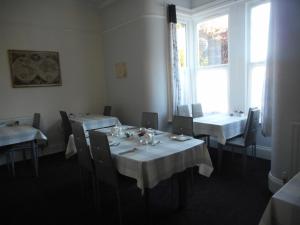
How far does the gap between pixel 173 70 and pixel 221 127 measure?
1704 mm

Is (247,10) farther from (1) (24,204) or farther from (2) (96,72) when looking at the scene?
(1) (24,204)

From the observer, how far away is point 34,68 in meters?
4.43

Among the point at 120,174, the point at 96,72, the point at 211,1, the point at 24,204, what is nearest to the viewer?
the point at 120,174

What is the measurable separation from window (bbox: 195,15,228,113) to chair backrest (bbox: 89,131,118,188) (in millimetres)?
3083

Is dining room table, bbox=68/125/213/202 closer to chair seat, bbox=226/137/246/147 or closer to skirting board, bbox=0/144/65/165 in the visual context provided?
chair seat, bbox=226/137/246/147

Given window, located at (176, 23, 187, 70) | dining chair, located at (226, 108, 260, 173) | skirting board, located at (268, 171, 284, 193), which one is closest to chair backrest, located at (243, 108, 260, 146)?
dining chair, located at (226, 108, 260, 173)

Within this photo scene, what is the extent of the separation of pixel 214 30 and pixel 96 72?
9.03ft

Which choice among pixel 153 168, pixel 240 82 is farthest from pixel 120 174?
pixel 240 82

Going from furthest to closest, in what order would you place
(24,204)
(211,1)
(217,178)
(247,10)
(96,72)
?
(96,72), (211,1), (247,10), (217,178), (24,204)

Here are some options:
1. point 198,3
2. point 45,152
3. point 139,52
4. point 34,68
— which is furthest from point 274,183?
point 34,68

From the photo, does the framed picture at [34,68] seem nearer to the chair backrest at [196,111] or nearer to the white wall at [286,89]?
the chair backrest at [196,111]

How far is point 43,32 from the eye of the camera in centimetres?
450

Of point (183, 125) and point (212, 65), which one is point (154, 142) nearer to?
point (183, 125)

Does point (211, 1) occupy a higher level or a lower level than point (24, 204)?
higher
